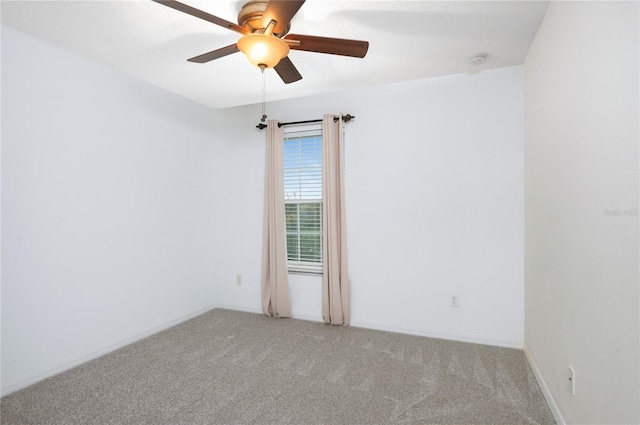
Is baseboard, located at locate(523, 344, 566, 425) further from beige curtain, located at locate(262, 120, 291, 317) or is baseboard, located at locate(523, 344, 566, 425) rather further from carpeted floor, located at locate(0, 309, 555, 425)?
beige curtain, located at locate(262, 120, 291, 317)

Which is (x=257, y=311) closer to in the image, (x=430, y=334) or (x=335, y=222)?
(x=335, y=222)

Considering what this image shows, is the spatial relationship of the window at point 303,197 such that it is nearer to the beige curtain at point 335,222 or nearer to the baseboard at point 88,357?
the beige curtain at point 335,222

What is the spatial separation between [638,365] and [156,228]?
3525 millimetres

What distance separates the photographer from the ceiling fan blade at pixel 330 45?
1.75m

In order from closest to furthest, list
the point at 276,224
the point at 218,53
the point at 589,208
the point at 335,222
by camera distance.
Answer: the point at 589,208, the point at 218,53, the point at 335,222, the point at 276,224

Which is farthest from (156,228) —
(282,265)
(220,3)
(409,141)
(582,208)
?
(582,208)

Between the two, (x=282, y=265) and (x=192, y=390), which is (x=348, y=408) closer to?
(x=192, y=390)

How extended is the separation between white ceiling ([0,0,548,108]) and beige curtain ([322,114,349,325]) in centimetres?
59

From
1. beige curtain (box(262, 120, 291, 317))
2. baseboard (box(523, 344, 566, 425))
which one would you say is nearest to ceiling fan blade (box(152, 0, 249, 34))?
beige curtain (box(262, 120, 291, 317))

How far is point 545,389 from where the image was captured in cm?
202

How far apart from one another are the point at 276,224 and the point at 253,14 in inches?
86.2

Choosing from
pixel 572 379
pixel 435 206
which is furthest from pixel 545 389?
pixel 435 206

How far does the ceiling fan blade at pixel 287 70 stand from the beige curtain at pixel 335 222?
1129 millimetres

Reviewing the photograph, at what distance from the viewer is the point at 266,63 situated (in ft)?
5.81
